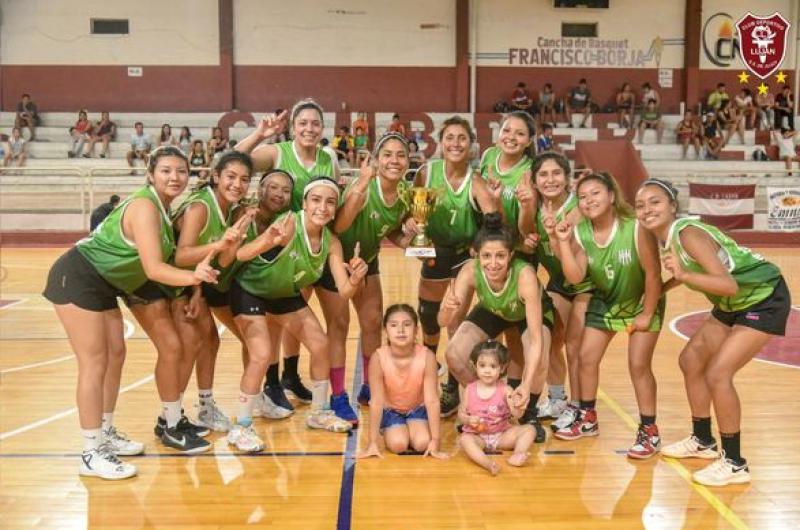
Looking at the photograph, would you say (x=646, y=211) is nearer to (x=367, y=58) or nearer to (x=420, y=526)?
(x=420, y=526)

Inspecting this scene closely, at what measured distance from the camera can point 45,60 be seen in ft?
66.6

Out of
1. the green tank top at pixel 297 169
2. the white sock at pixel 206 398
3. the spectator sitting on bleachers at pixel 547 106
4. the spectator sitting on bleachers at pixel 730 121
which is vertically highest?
the spectator sitting on bleachers at pixel 547 106

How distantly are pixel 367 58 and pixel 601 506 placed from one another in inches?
714

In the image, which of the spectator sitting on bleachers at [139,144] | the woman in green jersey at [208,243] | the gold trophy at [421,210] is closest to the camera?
the woman in green jersey at [208,243]

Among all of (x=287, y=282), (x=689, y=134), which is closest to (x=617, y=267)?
(x=287, y=282)

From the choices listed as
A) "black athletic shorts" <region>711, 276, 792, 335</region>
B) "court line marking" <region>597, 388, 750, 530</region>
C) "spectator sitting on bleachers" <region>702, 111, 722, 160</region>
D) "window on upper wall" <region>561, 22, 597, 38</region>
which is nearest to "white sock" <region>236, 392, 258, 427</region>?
"court line marking" <region>597, 388, 750, 530</region>

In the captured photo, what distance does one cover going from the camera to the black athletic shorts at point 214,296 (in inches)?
204

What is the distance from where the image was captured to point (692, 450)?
468cm

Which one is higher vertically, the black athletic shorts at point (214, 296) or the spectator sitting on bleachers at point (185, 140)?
the spectator sitting on bleachers at point (185, 140)

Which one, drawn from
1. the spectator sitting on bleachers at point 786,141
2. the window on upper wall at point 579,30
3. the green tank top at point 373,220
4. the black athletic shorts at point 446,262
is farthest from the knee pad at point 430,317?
the window on upper wall at point 579,30

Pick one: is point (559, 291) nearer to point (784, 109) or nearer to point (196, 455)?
point (196, 455)

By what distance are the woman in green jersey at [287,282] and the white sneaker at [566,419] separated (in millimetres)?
1311

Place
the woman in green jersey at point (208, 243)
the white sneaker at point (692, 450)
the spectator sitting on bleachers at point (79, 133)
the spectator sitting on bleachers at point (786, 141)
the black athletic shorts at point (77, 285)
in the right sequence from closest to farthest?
the black athletic shorts at point (77, 285) → the woman in green jersey at point (208, 243) → the white sneaker at point (692, 450) → the spectator sitting on bleachers at point (79, 133) → the spectator sitting on bleachers at point (786, 141)

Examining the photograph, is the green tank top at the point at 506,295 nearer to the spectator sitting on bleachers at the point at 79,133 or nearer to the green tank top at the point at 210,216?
the green tank top at the point at 210,216
